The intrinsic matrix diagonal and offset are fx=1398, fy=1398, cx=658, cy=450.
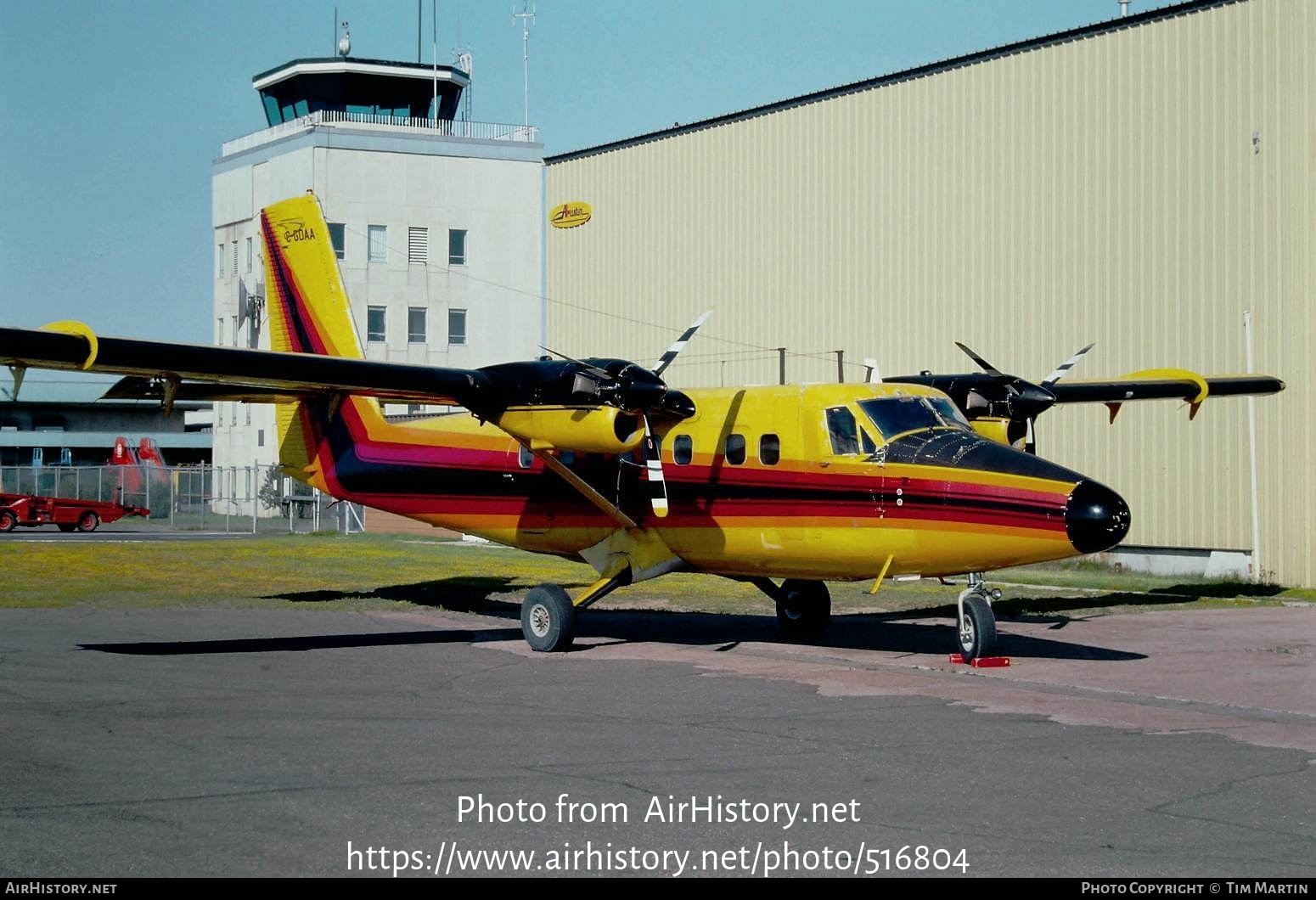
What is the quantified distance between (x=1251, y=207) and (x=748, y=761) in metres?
26.2

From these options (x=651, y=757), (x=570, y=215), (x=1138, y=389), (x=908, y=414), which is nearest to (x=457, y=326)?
(x=570, y=215)

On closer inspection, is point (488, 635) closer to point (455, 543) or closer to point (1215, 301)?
point (1215, 301)

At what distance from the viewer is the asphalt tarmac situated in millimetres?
8305

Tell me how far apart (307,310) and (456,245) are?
150ft

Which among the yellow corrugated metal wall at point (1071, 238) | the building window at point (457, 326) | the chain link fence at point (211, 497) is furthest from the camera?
the building window at point (457, 326)

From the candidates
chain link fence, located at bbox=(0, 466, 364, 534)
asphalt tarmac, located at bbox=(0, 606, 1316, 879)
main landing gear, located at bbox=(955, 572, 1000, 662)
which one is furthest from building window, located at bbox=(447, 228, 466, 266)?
main landing gear, located at bbox=(955, 572, 1000, 662)

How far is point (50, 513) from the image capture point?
54219mm

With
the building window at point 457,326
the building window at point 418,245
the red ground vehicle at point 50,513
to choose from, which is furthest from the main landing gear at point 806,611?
the building window at point 457,326

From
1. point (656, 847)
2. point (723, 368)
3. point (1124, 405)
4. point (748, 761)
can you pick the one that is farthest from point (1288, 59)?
point (656, 847)

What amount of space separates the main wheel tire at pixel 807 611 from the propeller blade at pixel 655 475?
300 cm

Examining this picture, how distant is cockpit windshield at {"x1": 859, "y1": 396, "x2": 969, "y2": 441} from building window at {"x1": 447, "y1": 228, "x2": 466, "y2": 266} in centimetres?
5256

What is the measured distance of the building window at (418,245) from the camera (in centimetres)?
6712

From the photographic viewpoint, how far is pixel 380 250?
66.4 meters

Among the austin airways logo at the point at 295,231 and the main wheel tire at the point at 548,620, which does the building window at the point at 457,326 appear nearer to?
the austin airways logo at the point at 295,231
